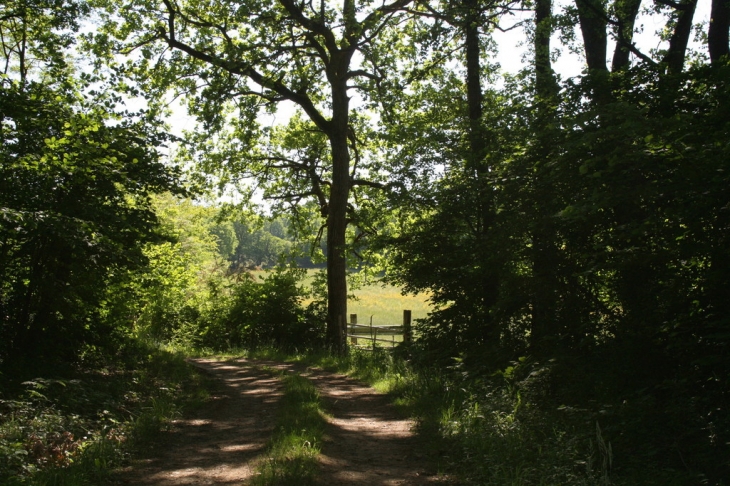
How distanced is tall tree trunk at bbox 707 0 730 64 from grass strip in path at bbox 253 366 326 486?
876cm

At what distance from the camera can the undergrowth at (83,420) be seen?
5.84 m

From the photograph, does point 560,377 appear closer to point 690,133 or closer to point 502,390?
point 502,390

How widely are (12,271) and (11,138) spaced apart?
8.02ft

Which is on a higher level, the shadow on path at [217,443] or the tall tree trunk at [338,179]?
the tall tree trunk at [338,179]

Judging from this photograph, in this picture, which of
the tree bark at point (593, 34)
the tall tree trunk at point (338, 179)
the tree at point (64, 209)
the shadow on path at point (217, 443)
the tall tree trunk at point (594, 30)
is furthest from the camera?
the tall tree trunk at point (338, 179)

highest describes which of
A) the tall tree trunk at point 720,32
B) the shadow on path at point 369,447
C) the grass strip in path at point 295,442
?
the tall tree trunk at point 720,32

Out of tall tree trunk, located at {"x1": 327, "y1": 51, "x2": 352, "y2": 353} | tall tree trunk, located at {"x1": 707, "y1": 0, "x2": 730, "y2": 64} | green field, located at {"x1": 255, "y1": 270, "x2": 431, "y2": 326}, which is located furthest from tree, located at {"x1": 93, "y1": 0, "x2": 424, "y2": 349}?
green field, located at {"x1": 255, "y1": 270, "x2": 431, "y2": 326}

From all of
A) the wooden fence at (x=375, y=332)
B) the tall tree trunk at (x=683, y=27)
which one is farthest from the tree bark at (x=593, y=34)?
the wooden fence at (x=375, y=332)

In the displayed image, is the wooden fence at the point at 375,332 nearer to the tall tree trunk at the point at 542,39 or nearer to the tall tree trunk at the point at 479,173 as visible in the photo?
the tall tree trunk at the point at 479,173

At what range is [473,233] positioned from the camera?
43.9 ft

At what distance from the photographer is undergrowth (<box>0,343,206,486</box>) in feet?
19.2

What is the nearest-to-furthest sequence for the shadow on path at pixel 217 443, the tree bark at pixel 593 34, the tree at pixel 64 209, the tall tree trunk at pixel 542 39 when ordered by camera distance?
1. the shadow on path at pixel 217 443
2. the tree at pixel 64 209
3. the tree bark at pixel 593 34
4. the tall tree trunk at pixel 542 39

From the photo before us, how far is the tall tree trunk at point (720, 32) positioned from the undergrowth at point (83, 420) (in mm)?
10666

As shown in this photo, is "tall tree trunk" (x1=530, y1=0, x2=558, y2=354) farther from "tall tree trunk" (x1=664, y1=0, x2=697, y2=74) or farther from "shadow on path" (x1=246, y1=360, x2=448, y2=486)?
"shadow on path" (x1=246, y1=360, x2=448, y2=486)
